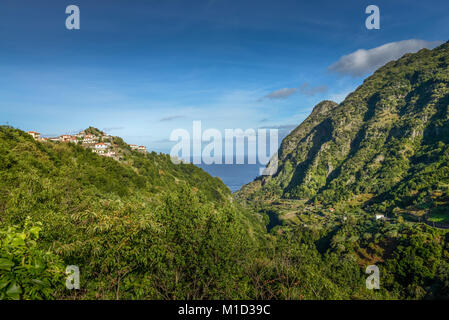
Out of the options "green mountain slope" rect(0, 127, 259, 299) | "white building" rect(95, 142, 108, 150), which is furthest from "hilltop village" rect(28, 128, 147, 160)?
"green mountain slope" rect(0, 127, 259, 299)

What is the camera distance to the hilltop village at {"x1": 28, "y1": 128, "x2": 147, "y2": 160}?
82.0 metres

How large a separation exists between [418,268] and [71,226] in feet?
249

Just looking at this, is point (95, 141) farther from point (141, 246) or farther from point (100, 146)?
point (141, 246)

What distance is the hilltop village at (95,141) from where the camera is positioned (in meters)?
82.0

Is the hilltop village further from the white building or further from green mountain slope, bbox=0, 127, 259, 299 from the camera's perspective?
green mountain slope, bbox=0, 127, 259, 299

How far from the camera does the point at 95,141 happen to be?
102 m

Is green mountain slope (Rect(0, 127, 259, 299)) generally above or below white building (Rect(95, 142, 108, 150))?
below

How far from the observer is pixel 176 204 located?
17.3m

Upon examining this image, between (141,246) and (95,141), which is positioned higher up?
(95,141)

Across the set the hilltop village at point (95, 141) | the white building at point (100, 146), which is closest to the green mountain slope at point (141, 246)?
the hilltop village at point (95, 141)

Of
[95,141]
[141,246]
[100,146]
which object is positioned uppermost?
[95,141]

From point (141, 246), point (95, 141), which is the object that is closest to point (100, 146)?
point (95, 141)
